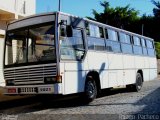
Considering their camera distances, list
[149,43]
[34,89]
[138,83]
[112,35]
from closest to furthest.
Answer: [34,89]
[112,35]
[138,83]
[149,43]

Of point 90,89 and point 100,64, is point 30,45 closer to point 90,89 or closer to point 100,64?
point 90,89

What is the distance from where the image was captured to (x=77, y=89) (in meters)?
12.2

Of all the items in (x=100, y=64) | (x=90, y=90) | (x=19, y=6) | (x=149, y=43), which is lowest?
(x=90, y=90)

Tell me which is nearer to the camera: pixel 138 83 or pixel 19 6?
pixel 138 83

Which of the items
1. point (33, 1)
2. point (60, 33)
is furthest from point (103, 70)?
point (33, 1)

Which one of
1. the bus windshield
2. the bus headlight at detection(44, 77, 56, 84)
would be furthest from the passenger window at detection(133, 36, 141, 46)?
the bus headlight at detection(44, 77, 56, 84)

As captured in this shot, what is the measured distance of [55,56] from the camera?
37.4 ft

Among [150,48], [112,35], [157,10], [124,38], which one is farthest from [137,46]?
[157,10]

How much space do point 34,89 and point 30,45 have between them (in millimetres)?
1437

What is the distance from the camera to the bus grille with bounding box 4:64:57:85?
11469 mm

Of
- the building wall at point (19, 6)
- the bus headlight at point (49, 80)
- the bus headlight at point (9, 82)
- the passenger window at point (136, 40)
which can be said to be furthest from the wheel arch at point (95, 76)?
the building wall at point (19, 6)

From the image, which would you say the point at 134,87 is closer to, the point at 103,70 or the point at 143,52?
the point at 143,52

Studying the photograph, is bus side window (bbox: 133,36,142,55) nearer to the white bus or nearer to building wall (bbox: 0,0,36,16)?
the white bus

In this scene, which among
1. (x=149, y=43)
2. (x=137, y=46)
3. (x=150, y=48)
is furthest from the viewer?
(x=150, y=48)
